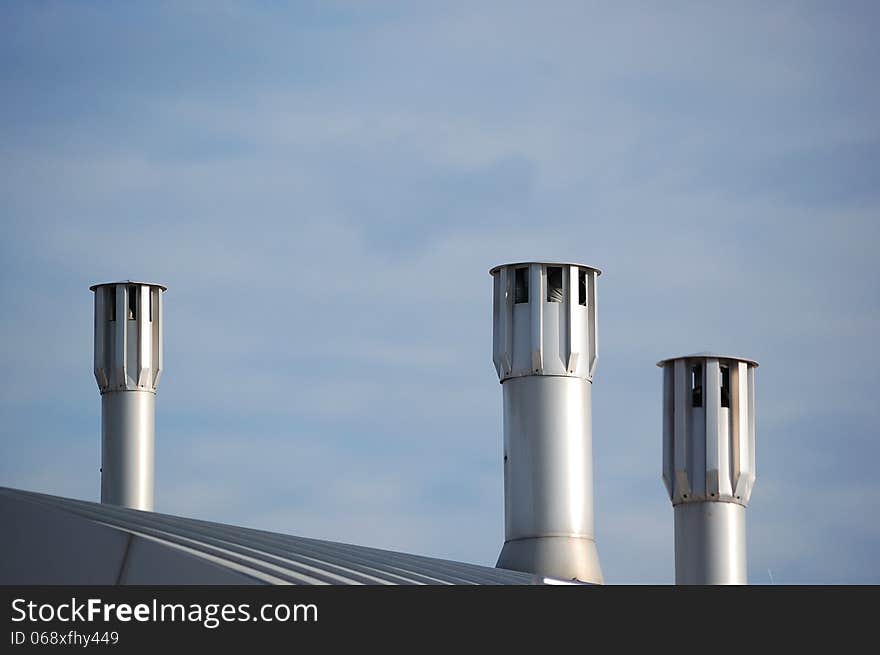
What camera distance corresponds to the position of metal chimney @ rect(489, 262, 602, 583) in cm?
2712

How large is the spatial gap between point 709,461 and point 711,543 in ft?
5.11

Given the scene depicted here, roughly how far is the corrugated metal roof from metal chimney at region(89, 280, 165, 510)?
667 inches

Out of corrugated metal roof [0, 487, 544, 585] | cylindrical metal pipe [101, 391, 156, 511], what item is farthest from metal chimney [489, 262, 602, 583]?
cylindrical metal pipe [101, 391, 156, 511]

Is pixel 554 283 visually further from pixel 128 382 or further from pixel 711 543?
pixel 128 382

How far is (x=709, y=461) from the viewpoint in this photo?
105 feet

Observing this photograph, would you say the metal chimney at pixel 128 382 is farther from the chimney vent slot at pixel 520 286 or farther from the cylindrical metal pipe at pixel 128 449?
the chimney vent slot at pixel 520 286

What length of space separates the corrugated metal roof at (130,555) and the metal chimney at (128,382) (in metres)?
16.9

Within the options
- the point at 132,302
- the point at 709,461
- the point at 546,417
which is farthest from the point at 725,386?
the point at 132,302

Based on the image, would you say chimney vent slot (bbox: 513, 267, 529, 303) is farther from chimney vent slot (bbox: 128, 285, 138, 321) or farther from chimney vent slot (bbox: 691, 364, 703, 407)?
chimney vent slot (bbox: 128, 285, 138, 321)
